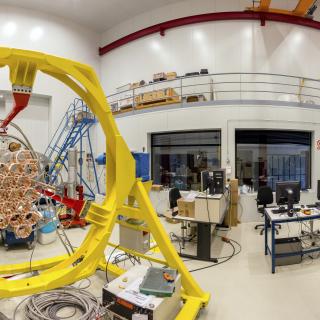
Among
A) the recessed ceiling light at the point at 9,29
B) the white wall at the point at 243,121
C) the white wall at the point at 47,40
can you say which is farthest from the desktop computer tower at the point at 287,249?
the recessed ceiling light at the point at 9,29

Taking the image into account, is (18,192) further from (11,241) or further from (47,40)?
(47,40)

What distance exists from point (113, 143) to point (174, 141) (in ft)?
18.3

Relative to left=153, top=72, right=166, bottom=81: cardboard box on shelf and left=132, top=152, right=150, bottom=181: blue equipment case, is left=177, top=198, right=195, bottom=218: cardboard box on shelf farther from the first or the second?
left=153, top=72, right=166, bottom=81: cardboard box on shelf

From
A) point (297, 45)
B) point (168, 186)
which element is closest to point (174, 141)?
point (168, 186)

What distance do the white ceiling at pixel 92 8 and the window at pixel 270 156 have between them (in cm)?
548

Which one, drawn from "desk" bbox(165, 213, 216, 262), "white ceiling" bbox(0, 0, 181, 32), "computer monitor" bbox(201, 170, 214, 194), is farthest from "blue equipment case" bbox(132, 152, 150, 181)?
"white ceiling" bbox(0, 0, 181, 32)

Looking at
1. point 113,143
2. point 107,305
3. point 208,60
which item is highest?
point 208,60

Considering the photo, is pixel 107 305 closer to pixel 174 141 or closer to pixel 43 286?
pixel 43 286

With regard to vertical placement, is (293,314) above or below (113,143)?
below

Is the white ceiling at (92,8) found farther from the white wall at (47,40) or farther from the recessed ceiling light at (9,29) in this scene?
the recessed ceiling light at (9,29)

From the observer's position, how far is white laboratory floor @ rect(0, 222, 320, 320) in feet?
8.43

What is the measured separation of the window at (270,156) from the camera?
6.88 metres

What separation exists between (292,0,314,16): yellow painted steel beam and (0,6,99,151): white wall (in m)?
7.36

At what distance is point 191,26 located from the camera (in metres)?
8.05
